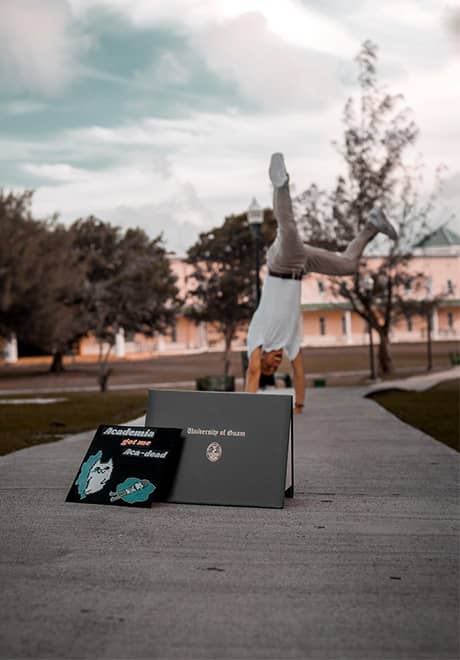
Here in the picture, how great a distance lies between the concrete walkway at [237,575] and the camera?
11.9 ft

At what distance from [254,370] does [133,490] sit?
254 inches

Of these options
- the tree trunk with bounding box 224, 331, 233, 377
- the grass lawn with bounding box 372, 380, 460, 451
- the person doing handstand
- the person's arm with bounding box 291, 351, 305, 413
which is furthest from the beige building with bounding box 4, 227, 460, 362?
the person doing handstand

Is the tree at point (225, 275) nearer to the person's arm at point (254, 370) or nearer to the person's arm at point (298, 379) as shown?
the person's arm at point (298, 379)

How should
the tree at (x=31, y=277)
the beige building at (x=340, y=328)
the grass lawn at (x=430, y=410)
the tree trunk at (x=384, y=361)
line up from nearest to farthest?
the grass lawn at (x=430, y=410) < the tree trunk at (x=384, y=361) < the tree at (x=31, y=277) < the beige building at (x=340, y=328)

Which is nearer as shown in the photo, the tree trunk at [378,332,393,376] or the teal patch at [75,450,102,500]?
the teal patch at [75,450,102,500]

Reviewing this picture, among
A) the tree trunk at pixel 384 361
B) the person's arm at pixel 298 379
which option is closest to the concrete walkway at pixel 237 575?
the person's arm at pixel 298 379

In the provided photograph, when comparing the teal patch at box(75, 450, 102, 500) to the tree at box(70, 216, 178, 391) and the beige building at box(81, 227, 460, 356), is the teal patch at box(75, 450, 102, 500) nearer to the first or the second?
the tree at box(70, 216, 178, 391)

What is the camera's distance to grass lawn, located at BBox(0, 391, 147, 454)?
459 inches

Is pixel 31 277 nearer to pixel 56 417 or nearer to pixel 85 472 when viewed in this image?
pixel 56 417

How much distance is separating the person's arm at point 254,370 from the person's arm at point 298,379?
78 centimetres

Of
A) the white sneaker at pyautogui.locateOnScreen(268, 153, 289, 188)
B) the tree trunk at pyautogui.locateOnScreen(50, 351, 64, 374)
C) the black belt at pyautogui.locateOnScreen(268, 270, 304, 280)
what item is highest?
the white sneaker at pyautogui.locateOnScreen(268, 153, 289, 188)

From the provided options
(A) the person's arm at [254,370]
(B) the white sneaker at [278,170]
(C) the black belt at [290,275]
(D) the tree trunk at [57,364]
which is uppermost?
(B) the white sneaker at [278,170]

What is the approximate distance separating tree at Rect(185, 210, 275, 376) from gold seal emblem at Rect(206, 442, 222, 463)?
35595 millimetres

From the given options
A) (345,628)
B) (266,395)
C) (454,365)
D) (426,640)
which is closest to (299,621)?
(345,628)
